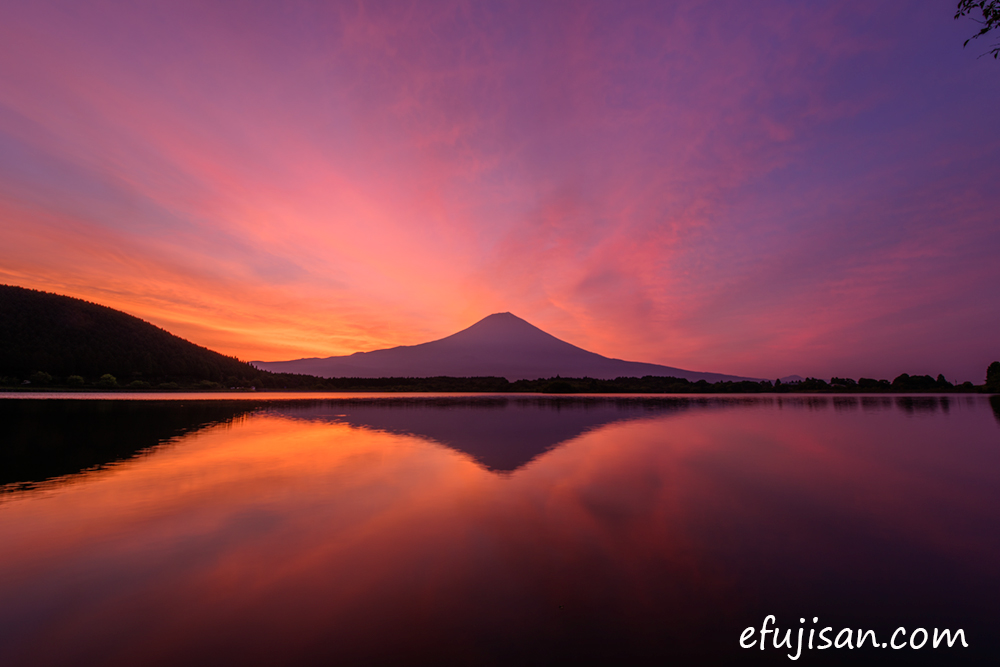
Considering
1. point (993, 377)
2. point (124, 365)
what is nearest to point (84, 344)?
point (124, 365)

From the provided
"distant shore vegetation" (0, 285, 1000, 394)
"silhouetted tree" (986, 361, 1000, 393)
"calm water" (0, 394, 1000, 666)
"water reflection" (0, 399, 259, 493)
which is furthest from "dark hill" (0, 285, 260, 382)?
"silhouetted tree" (986, 361, 1000, 393)

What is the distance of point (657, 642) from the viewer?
4871 millimetres

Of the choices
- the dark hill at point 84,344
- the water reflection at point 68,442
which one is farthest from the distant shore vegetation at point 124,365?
the water reflection at point 68,442

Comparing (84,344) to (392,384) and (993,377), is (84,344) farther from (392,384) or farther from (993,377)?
(993,377)

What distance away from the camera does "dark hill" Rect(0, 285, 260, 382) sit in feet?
370

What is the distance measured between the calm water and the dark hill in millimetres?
144184

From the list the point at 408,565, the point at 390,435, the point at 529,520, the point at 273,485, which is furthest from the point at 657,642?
the point at 390,435

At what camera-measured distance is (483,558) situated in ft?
24.2

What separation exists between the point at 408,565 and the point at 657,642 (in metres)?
4.21

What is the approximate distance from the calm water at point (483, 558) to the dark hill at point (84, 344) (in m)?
144

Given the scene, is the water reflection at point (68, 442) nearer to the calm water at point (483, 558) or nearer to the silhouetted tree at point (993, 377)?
the calm water at point (483, 558)

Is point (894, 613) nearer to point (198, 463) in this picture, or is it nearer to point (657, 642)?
point (657, 642)

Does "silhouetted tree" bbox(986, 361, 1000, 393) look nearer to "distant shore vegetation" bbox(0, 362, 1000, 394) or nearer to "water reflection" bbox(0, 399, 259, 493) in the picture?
"distant shore vegetation" bbox(0, 362, 1000, 394)

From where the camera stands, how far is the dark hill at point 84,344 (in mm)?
112875
